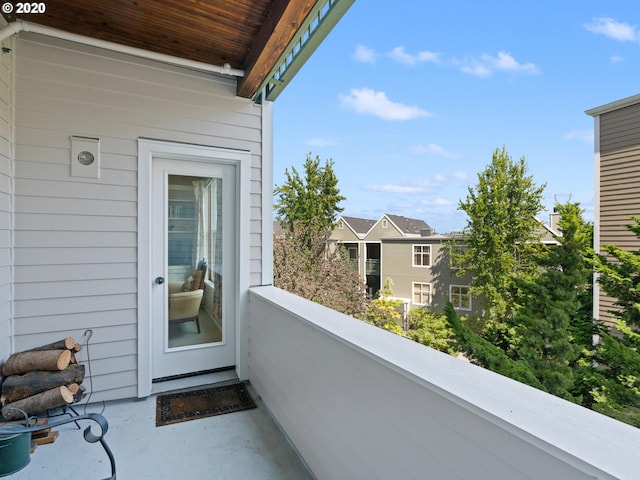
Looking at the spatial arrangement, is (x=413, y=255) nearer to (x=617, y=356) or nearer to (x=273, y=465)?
(x=617, y=356)

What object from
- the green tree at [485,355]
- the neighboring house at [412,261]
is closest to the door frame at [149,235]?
the green tree at [485,355]

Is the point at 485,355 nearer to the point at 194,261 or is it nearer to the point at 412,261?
the point at 194,261

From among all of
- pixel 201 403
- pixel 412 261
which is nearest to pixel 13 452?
pixel 201 403

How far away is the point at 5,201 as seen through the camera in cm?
221

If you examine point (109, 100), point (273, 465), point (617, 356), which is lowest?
point (617, 356)

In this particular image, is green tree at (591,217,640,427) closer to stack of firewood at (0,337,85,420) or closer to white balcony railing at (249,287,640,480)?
white balcony railing at (249,287,640,480)

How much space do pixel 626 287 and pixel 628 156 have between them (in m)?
2.55

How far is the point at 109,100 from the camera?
8.44 ft

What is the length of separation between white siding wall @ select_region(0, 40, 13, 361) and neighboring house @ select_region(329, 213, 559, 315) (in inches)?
496

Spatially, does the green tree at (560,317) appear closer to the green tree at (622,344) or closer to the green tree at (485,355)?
the green tree at (485,355)

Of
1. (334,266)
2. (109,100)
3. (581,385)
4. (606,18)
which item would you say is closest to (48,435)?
(109,100)

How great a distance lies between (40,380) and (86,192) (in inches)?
52.0

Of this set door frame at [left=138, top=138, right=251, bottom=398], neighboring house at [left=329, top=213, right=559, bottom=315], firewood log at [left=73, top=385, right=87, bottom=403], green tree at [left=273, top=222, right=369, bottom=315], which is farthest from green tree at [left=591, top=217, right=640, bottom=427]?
neighboring house at [left=329, top=213, right=559, bottom=315]

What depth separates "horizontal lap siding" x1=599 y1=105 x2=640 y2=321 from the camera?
6.24 m
